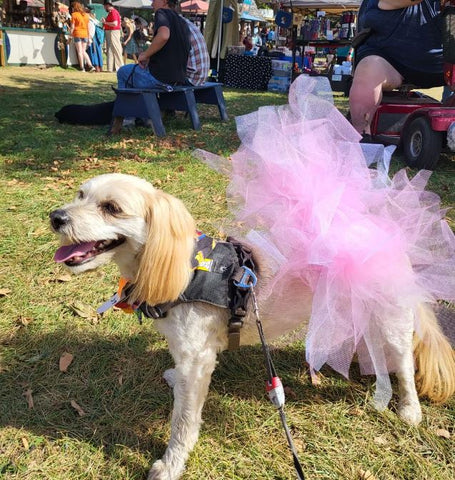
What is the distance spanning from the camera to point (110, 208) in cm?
180

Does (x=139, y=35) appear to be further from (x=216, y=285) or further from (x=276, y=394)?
(x=276, y=394)

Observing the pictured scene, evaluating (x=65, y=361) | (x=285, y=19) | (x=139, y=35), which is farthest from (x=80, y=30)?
(x=65, y=361)

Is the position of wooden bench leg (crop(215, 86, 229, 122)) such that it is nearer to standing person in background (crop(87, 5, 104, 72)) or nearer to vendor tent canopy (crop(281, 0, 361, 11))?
vendor tent canopy (crop(281, 0, 361, 11))

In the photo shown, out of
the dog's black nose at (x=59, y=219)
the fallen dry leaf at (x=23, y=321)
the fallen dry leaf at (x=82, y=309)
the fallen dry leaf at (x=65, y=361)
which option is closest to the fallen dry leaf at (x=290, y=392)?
the fallen dry leaf at (x=65, y=361)

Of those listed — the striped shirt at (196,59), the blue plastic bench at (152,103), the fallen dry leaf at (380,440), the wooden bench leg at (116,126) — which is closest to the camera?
the fallen dry leaf at (380,440)

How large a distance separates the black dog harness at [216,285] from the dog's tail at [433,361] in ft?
3.17

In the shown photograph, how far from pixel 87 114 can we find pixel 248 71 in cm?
773

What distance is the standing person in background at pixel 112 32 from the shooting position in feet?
54.3

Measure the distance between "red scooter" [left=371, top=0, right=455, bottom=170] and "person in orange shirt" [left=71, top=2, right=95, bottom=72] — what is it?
1396 centimetres

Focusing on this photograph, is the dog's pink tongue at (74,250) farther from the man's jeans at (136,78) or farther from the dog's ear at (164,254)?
the man's jeans at (136,78)

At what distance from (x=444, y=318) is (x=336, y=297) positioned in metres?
0.90

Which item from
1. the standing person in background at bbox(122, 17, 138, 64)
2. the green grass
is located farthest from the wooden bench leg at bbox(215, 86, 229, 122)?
the standing person in background at bbox(122, 17, 138, 64)

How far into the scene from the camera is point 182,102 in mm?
7547

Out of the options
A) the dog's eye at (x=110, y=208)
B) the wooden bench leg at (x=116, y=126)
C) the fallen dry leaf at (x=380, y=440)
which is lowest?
the fallen dry leaf at (x=380, y=440)
